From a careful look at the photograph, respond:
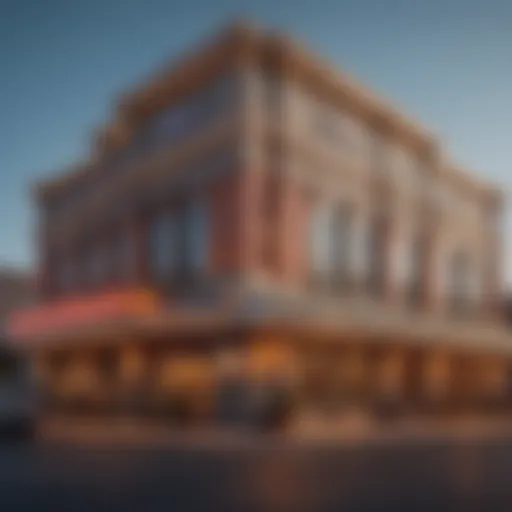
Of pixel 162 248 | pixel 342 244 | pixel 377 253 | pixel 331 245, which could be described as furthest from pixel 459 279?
pixel 331 245

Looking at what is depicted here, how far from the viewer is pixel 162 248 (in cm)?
537

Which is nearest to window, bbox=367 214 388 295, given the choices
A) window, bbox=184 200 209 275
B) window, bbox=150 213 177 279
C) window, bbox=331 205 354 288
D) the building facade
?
the building facade

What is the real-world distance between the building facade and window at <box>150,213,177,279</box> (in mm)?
21

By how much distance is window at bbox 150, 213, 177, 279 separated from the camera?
5.05 metres

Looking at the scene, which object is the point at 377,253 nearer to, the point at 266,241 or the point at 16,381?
the point at 266,241

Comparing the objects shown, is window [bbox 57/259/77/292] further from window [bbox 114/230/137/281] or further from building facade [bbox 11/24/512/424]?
window [bbox 114/230/137/281]

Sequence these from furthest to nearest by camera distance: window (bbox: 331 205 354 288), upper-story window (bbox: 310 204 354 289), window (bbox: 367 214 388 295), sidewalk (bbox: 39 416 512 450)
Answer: sidewalk (bbox: 39 416 512 450), upper-story window (bbox: 310 204 354 289), window (bbox: 331 205 354 288), window (bbox: 367 214 388 295)

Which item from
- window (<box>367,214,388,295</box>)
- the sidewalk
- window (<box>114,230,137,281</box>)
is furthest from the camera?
the sidewalk

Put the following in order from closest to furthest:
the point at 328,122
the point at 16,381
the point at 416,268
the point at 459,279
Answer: the point at 16,381
the point at 459,279
the point at 416,268
the point at 328,122

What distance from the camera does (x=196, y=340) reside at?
28.1 ft

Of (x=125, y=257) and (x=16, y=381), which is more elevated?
(x=125, y=257)

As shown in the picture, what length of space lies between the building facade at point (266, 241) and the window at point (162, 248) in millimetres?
21

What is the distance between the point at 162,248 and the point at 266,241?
7.07 ft

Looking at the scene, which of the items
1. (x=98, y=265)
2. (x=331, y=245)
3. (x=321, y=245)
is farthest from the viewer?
(x=321, y=245)
